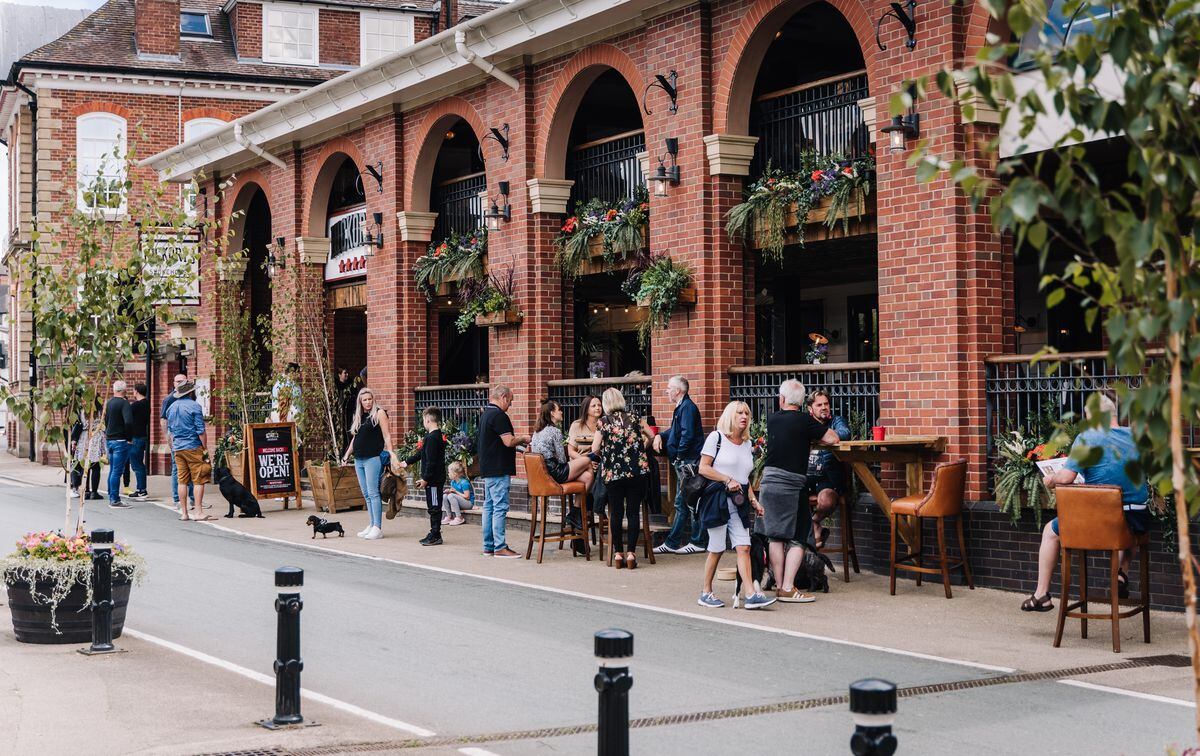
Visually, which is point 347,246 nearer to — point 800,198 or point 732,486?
point 800,198

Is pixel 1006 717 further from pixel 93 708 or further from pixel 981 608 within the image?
pixel 93 708

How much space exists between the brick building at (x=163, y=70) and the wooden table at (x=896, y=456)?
22948 millimetres

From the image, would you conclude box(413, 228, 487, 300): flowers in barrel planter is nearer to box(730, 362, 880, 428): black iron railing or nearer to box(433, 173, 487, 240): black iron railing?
box(433, 173, 487, 240): black iron railing

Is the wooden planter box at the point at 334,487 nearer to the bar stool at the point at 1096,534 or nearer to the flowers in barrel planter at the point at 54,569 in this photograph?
the flowers in barrel planter at the point at 54,569

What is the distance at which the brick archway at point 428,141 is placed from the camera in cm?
1855

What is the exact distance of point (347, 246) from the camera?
72.6ft

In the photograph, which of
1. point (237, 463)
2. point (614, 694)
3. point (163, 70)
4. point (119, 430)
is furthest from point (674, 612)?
point (163, 70)

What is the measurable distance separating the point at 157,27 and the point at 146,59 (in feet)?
2.96

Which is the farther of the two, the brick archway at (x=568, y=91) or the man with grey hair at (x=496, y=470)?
the brick archway at (x=568, y=91)

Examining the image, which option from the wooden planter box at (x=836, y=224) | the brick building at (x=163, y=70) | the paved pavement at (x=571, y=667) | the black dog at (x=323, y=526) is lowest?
the paved pavement at (x=571, y=667)

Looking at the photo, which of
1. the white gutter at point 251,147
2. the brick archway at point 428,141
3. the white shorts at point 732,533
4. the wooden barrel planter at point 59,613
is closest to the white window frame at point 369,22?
the white gutter at point 251,147

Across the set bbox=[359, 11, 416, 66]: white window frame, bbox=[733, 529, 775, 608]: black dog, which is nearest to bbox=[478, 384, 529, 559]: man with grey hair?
bbox=[733, 529, 775, 608]: black dog

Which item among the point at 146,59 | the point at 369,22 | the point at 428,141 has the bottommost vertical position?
the point at 428,141

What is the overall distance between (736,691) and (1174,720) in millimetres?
2377
